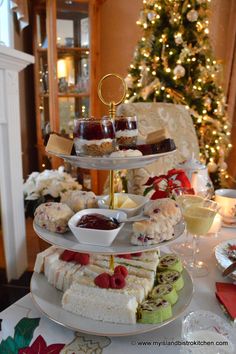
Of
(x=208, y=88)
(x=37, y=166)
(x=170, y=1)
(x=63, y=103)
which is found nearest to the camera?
(x=170, y=1)

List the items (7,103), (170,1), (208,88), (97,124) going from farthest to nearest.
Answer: (208,88) < (170,1) < (7,103) < (97,124)

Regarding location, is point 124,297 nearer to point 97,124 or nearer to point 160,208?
point 160,208

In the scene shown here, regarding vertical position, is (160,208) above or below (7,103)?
below

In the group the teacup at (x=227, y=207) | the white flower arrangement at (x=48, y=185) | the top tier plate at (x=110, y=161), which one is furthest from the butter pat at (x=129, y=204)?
the white flower arrangement at (x=48, y=185)

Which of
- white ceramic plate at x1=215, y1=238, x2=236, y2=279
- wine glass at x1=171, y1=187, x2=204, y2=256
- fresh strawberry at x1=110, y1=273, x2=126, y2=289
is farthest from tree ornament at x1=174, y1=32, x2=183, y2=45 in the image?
fresh strawberry at x1=110, y1=273, x2=126, y2=289

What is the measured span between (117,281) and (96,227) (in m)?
0.17

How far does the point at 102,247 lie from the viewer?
23.5 inches

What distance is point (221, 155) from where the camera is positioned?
108 inches

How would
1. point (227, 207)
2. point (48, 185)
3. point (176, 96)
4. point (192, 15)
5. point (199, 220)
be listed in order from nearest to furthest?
point (199, 220), point (227, 207), point (48, 185), point (192, 15), point (176, 96)

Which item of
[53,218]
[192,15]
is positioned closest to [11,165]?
[53,218]

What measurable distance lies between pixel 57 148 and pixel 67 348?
42cm

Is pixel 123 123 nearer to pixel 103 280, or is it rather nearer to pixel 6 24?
pixel 103 280

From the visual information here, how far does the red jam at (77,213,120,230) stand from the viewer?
0.60 metres

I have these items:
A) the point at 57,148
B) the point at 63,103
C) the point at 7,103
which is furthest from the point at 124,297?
the point at 63,103
